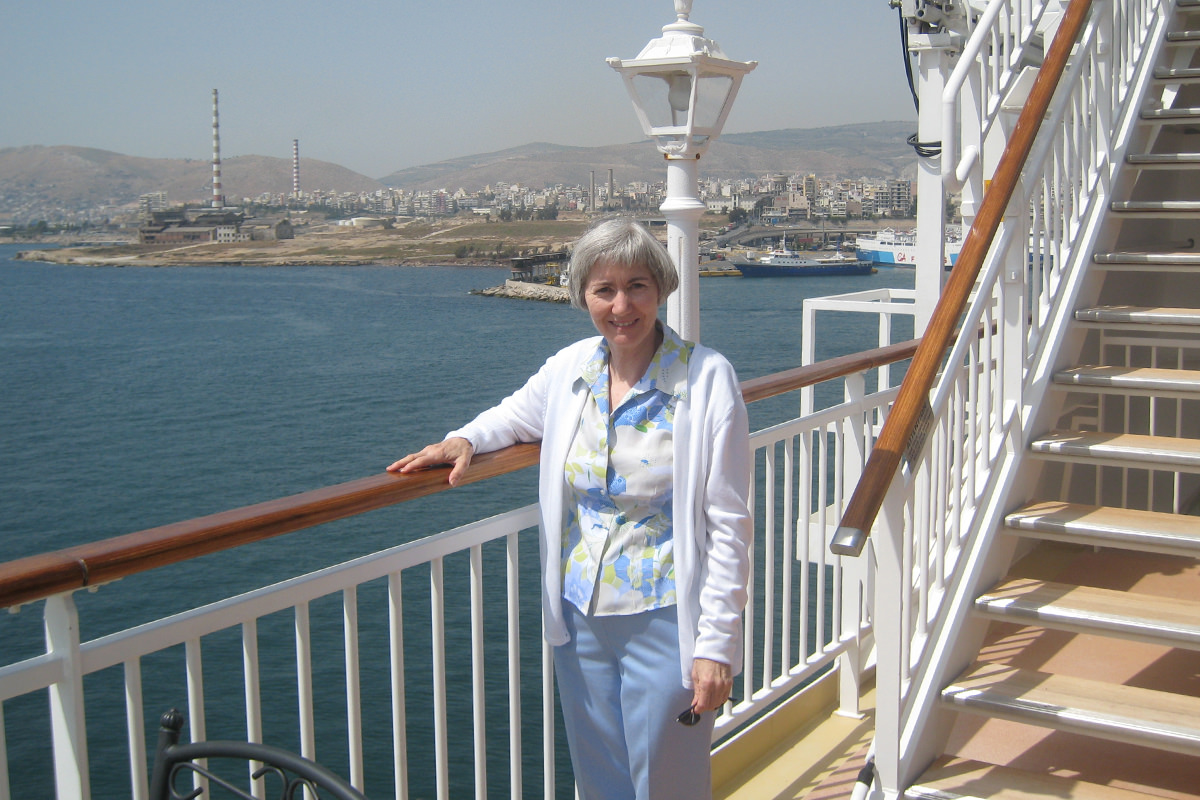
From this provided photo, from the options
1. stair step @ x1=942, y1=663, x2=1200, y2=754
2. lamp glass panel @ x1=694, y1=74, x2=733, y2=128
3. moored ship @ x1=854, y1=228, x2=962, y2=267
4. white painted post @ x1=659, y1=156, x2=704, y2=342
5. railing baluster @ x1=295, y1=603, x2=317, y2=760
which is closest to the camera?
railing baluster @ x1=295, y1=603, x2=317, y2=760

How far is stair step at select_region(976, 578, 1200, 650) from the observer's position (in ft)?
6.61

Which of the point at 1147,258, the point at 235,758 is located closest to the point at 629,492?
the point at 235,758

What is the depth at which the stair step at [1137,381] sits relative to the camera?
2492 mm

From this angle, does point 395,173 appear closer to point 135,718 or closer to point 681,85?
point 681,85

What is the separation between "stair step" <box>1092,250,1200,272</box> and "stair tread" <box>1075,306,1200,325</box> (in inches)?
6.9

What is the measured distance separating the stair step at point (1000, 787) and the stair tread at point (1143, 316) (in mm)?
1231

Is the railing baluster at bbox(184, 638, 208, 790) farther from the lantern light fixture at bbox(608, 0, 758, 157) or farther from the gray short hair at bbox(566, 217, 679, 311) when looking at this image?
the lantern light fixture at bbox(608, 0, 758, 157)

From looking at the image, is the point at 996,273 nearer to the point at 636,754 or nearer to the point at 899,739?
the point at 899,739

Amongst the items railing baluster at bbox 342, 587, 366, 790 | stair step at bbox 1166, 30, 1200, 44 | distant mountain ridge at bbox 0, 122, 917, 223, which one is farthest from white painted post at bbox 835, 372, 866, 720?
distant mountain ridge at bbox 0, 122, 917, 223

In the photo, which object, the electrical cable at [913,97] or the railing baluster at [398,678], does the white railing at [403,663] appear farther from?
the electrical cable at [913,97]

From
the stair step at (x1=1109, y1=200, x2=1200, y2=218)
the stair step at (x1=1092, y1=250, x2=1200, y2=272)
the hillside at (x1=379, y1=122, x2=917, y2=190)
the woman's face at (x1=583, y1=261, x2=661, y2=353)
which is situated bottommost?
the woman's face at (x1=583, y1=261, x2=661, y2=353)

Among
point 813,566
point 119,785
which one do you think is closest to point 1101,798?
point 119,785

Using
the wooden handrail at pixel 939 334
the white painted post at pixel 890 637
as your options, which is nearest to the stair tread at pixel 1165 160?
the wooden handrail at pixel 939 334

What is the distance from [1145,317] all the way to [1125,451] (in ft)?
1.54
